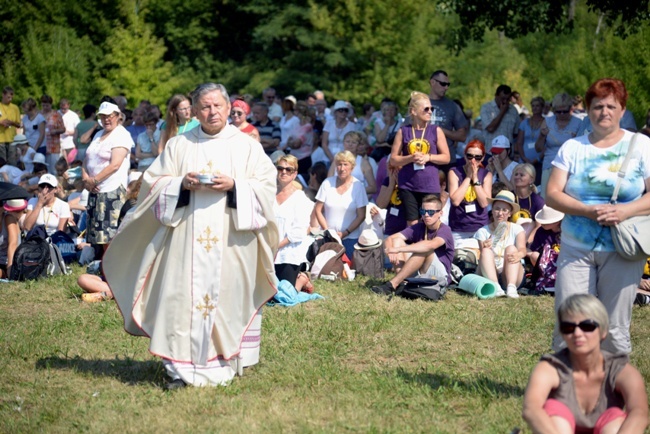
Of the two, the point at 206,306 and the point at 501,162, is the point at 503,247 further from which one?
the point at 206,306

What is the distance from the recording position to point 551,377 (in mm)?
5105

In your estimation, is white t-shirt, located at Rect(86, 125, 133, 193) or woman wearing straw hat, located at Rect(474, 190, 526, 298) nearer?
woman wearing straw hat, located at Rect(474, 190, 526, 298)

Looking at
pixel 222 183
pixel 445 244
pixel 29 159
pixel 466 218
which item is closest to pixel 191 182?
pixel 222 183

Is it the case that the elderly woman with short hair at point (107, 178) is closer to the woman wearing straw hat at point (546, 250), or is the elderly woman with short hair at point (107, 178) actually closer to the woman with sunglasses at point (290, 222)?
the woman with sunglasses at point (290, 222)

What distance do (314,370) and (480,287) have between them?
3.44 metres

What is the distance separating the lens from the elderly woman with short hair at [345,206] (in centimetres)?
1230

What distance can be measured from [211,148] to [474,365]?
98.5 inches

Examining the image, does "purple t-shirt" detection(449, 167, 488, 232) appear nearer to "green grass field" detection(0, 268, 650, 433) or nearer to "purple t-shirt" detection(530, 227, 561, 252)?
"purple t-shirt" detection(530, 227, 561, 252)

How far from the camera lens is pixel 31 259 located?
37.3ft

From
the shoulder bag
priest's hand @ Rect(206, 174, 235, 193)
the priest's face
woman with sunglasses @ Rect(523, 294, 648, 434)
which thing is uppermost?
the priest's face

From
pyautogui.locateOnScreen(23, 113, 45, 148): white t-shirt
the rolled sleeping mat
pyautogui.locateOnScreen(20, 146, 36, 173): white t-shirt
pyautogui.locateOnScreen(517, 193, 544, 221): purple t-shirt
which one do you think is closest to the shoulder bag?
the rolled sleeping mat

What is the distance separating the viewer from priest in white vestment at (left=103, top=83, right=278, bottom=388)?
675 cm

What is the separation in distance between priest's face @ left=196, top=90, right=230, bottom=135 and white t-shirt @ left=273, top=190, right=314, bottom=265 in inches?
147

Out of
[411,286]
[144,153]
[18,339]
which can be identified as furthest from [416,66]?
[18,339]
